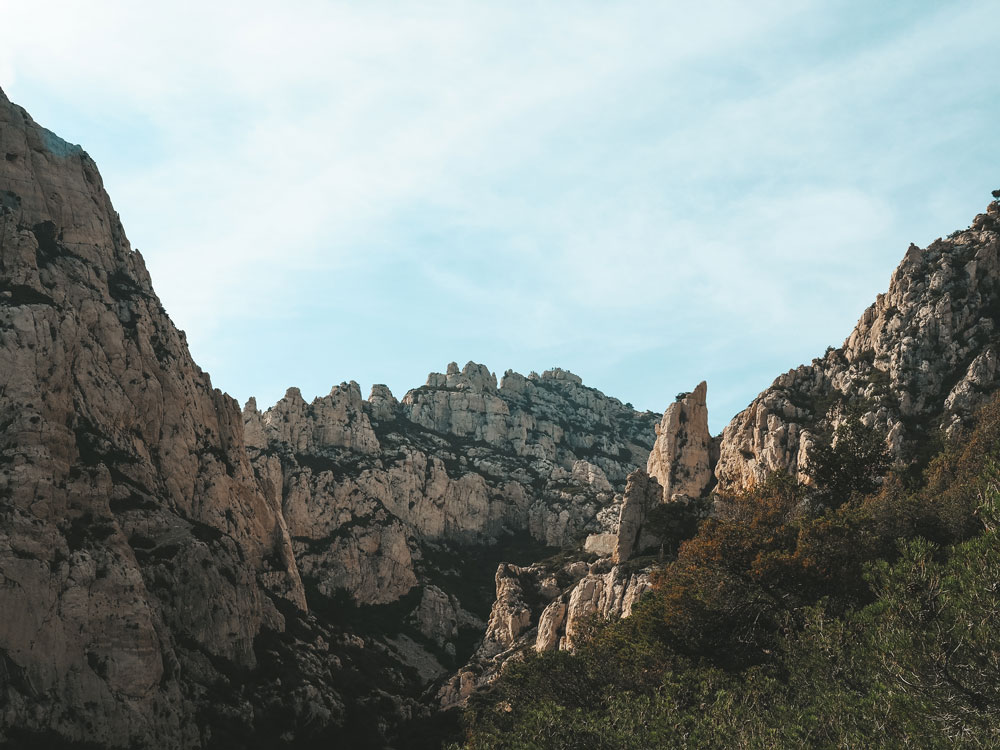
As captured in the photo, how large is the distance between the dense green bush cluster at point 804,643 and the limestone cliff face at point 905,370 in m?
19.7

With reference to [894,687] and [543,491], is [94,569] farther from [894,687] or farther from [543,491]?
[543,491]

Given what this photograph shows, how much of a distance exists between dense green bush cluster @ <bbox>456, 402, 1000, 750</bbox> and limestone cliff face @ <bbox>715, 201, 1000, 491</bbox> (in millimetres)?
19687

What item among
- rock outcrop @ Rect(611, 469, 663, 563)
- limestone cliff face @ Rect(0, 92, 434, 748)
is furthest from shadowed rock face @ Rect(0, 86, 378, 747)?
rock outcrop @ Rect(611, 469, 663, 563)

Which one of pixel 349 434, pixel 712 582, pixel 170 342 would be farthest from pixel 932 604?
pixel 349 434

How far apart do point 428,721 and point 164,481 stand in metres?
42.5

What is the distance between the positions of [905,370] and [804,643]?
80.2 metres

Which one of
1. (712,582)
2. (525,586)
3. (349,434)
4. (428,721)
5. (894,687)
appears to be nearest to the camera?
(894,687)

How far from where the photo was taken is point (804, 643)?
137 ft

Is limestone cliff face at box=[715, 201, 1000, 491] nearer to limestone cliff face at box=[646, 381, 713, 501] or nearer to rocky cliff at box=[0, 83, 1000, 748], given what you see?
rocky cliff at box=[0, 83, 1000, 748]

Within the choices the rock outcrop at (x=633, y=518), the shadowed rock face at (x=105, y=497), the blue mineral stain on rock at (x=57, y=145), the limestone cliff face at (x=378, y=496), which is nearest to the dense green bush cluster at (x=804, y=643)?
the rock outcrop at (x=633, y=518)

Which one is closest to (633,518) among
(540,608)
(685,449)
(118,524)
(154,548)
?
(540,608)

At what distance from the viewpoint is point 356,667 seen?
9950 centimetres

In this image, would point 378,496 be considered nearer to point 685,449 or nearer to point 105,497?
point 685,449

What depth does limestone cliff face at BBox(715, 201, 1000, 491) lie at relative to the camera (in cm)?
10200
